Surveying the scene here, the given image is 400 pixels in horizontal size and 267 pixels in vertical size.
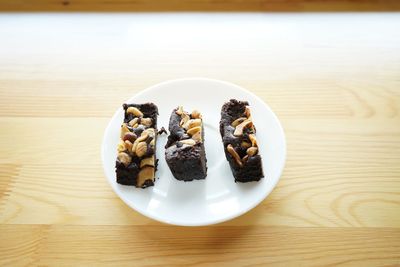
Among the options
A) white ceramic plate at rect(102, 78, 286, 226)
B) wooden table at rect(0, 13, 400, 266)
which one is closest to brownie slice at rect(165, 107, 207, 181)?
white ceramic plate at rect(102, 78, 286, 226)

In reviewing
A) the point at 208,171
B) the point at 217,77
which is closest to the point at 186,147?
the point at 208,171

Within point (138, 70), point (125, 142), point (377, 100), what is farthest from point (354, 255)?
point (138, 70)

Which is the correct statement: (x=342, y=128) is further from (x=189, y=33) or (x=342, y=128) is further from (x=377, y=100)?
(x=189, y=33)

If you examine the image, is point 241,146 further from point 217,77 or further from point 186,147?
point 217,77

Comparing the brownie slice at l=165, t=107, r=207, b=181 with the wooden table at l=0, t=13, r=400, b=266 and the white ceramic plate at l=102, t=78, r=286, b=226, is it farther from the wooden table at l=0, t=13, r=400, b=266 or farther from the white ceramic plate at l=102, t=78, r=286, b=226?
the wooden table at l=0, t=13, r=400, b=266

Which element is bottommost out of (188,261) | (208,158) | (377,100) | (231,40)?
(188,261)
